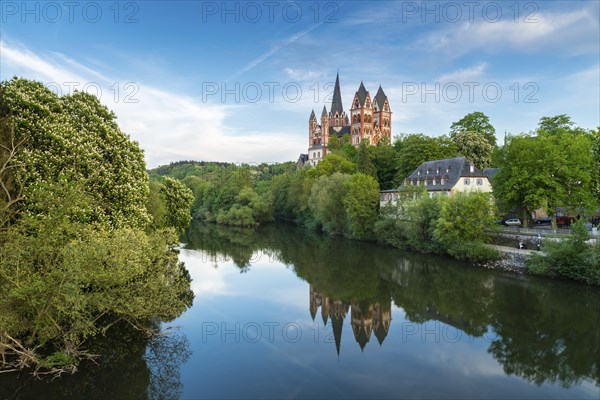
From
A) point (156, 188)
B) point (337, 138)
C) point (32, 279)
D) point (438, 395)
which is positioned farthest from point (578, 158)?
point (337, 138)

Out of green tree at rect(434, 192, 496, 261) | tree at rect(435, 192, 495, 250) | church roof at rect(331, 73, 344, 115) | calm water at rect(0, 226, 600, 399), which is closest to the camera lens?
calm water at rect(0, 226, 600, 399)

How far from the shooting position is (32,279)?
1280 centimetres

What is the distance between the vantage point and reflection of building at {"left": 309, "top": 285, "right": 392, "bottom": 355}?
18.7 m

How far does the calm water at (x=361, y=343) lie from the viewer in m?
13.5

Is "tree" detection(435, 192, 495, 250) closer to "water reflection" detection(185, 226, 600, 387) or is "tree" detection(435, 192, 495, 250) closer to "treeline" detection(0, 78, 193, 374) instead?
"water reflection" detection(185, 226, 600, 387)

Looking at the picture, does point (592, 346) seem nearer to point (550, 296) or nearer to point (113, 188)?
point (550, 296)

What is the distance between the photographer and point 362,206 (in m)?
46.4

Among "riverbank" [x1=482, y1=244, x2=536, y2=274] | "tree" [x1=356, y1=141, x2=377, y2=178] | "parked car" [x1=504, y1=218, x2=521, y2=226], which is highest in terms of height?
"tree" [x1=356, y1=141, x2=377, y2=178]

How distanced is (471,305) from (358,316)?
645cm

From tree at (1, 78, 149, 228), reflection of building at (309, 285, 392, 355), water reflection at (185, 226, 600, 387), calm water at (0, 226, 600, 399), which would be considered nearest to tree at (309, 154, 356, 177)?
water reflection at (185, 226, 600, 387)

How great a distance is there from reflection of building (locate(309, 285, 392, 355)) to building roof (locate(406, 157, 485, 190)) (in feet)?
86.0

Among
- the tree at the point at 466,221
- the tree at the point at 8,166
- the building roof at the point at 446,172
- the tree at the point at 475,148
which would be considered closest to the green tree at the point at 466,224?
the tree at the point at 466,221

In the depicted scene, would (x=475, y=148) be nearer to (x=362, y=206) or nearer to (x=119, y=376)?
(x=362, y=206)

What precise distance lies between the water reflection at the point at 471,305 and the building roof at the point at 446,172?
12430mm
